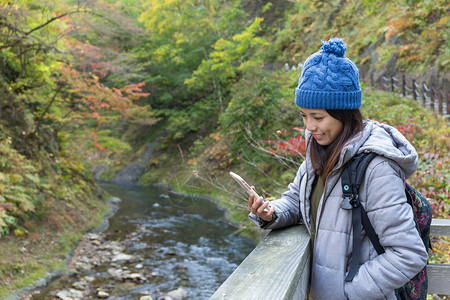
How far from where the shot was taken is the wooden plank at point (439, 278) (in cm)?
197

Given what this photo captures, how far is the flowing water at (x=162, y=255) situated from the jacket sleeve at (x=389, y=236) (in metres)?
3.26

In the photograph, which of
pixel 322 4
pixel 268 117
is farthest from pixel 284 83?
pixel 322 4

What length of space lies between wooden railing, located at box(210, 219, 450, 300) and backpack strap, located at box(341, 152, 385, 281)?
0.19 metres

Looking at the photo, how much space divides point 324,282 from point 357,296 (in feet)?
0.44

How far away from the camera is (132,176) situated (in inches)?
945

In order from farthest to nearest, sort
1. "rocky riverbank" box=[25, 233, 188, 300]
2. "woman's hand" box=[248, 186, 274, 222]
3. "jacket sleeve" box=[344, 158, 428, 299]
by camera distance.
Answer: "rocky riverbank" box=[25, 233, 188, 300], "woman's hand" box=[248, 186, 274, 222], "jacket sleeve" box=[344, 158, 428, 299]

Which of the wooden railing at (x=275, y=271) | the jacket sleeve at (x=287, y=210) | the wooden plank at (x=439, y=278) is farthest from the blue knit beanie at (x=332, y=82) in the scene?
the wooden plank at (x=439, y=278)

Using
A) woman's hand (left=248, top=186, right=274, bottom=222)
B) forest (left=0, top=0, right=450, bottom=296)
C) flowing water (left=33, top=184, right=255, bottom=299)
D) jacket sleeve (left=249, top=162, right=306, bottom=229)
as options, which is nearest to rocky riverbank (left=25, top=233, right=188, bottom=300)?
flowing water (left=33, top=184, right=255, bottom=299)

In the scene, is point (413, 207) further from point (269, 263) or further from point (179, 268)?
point (179, 268)

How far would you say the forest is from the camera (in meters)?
7.54

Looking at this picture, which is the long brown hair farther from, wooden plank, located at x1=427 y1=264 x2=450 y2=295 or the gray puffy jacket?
wooden plank, located at x1=427 y1=264 x2=450 y2=295

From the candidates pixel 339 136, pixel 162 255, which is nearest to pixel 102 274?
pixel 162 255

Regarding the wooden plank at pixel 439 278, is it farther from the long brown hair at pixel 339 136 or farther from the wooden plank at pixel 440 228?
the long brown hair at pixel 339 136

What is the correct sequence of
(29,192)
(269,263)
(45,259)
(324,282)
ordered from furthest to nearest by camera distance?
(29,192) → (45,259) → (324,282) → (269,263)
